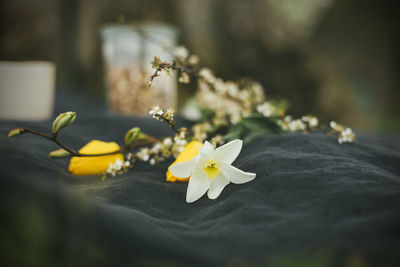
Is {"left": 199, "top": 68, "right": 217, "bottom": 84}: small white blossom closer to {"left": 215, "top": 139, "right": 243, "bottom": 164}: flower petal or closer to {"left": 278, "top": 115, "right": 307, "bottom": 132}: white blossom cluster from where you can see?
{"left": 278, "top": 115, "right": 307, "bottom": 132}: white blossom cluster

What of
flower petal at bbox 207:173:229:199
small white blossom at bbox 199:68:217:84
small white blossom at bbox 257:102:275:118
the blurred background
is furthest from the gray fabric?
the blurred background

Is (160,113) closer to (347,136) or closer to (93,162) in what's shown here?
(93,162)

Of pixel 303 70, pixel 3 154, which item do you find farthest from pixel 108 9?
pixel 3 154

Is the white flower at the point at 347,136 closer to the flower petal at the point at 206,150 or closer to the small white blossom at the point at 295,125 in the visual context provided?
A: the small white blossom at the point at 295,125

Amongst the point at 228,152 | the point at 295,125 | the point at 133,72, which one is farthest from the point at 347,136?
the point at 133,72

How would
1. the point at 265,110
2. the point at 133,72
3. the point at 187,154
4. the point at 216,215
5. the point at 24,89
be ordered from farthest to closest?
the point at 133,72 → the point at 24,89 → the point at 265,110 → the point at 187,154 → the point at 216,215
